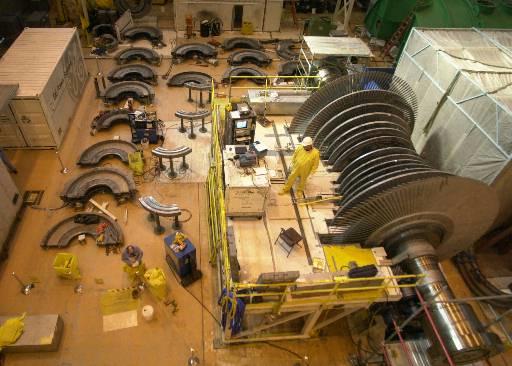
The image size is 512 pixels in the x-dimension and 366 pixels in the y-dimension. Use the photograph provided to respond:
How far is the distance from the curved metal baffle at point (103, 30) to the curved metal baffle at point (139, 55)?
1.94 metres

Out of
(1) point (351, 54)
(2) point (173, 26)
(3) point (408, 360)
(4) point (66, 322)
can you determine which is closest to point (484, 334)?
(3) point (408, 360)

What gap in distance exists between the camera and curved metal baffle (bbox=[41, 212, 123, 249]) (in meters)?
8.90

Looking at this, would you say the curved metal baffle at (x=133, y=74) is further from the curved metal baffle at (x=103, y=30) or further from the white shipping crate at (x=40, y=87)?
the curved metal baffle at (x=103, y=30)

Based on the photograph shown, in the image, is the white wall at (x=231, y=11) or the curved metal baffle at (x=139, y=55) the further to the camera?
the white wall at (x=231, y=11)

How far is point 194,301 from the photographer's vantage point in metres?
8.20

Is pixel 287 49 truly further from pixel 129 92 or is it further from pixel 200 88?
pixel 129 92

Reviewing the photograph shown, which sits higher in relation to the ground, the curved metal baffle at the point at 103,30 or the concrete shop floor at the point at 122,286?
the curved metal baffle at the point at 103,30

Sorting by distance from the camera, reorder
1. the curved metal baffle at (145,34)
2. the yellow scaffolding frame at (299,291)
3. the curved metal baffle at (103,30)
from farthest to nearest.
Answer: the curved metal baffle at (145,34) → the curved metal baffle at (103,30) → the yellow scaffolding frame at (299,291)

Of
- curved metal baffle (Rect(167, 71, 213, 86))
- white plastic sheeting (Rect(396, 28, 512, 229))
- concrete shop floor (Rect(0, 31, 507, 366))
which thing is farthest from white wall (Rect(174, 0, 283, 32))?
concrete shop floor (Rect(0, 31, 507, 366))

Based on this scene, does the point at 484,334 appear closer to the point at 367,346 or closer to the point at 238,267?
the point at 367,346

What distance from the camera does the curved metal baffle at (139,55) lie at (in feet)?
50.0

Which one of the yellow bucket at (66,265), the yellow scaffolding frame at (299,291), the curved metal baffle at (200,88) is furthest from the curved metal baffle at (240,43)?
the yellow bucket at (66,265)

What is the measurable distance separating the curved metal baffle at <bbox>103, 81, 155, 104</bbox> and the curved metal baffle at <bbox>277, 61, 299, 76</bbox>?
18.3 feet

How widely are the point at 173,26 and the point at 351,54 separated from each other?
10.1 meters
